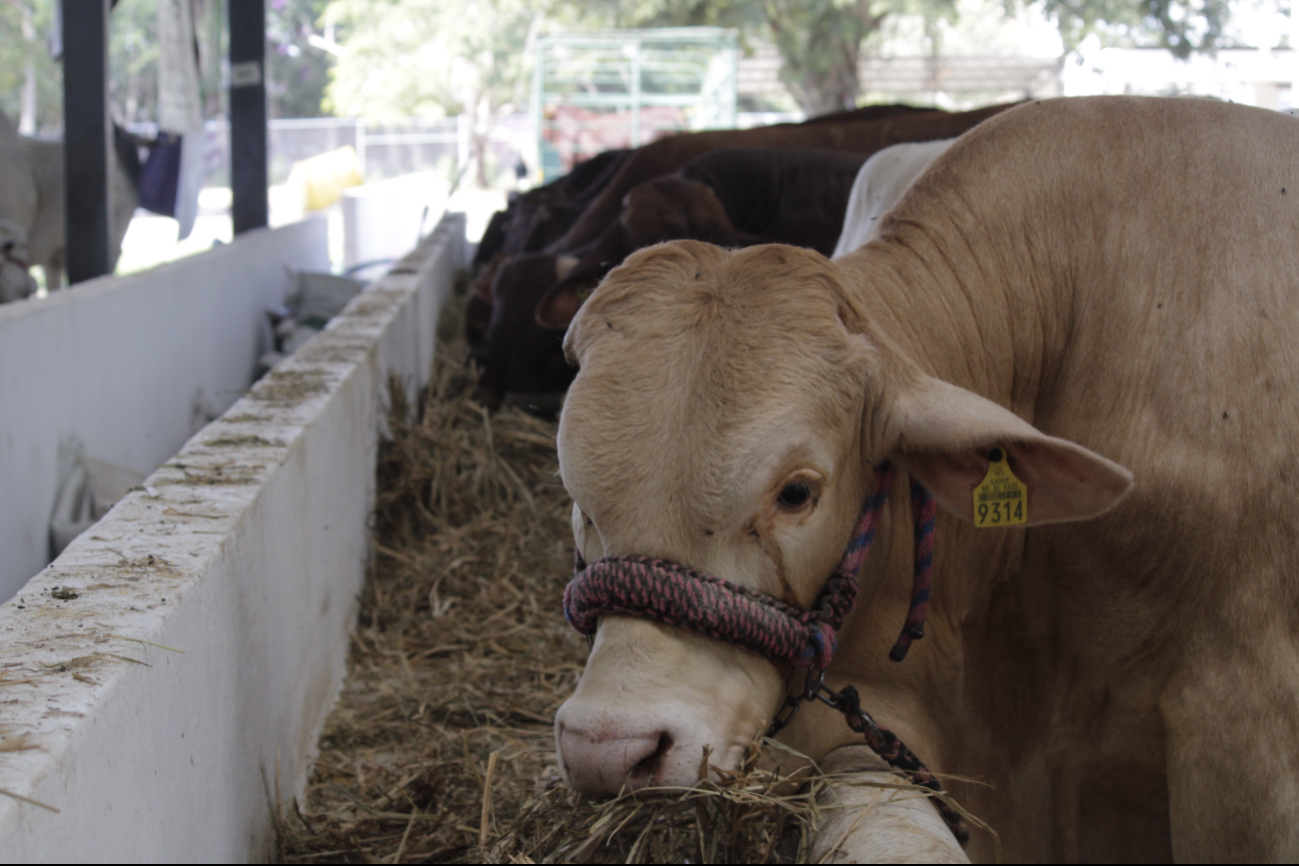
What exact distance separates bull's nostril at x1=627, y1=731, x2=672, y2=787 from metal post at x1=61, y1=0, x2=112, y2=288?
4864mm

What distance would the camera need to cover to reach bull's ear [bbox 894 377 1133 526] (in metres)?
1.73

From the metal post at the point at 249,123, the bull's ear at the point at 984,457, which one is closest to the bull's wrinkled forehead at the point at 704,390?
the bull's ear at the point at 984,457

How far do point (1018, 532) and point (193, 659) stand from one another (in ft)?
4.64

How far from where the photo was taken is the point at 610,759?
1.61 meters

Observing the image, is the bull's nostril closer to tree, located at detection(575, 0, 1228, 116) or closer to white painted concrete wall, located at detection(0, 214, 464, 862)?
white painted concrete wall, located at detection(0, 214, 464, 862)

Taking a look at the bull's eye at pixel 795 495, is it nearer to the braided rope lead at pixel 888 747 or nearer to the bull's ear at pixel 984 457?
the bull's ear at pixel 984 457

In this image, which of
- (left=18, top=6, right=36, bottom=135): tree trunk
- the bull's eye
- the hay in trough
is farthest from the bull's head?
(left=18, top=6, right=36, bottom=135): tree trunk

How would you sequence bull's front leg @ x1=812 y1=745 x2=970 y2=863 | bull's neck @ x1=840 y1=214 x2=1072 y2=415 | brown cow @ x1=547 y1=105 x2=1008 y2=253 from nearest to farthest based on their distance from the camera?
bull's front leg @ x1=812 y1=745 x2=970 y2=863, bull's neck @ x1=840 y1=214 x2=1072 y2=415, brown cow @ x1=547 y1=105 x2=1008 y2=253

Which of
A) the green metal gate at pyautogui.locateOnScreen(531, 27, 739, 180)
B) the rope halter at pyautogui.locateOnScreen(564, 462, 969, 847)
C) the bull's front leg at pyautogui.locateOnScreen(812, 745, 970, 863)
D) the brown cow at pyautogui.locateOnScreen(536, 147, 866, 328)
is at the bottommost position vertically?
the bull's front leg at pyautogui.locateOnScreen(812, 745, 970, 863)

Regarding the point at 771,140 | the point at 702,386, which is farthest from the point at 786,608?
the point at 771,140

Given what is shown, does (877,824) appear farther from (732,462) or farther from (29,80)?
(29,80)

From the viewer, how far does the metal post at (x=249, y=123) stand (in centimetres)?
893

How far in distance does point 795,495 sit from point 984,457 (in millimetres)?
290

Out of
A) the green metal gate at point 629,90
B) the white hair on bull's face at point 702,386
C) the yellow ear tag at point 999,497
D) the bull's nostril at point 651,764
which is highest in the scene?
the green metal gate at point 629,90
